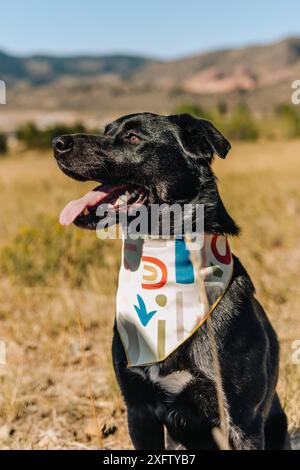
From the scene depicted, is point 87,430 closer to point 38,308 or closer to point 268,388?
point 268,388

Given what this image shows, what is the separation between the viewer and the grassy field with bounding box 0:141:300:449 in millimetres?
3568

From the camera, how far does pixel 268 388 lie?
2695 millimetres

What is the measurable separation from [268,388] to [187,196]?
1.04 meters

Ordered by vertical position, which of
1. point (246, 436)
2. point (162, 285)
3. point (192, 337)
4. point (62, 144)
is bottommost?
point (246, 436)

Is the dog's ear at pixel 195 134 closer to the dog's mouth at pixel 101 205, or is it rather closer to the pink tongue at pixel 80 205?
the dog's mouth at pixel 101 205

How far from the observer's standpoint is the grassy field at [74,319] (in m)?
3.57

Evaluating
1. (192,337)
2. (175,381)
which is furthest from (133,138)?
(175,381)

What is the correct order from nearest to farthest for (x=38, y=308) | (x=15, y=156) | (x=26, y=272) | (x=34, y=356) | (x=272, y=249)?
(x=34, y=356), (x=38, y=308), (x=26, y=272), (x=272, y=249), (x=15, y=156)

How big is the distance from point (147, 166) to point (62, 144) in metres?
0.46

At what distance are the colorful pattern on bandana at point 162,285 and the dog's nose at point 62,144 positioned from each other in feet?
1.90

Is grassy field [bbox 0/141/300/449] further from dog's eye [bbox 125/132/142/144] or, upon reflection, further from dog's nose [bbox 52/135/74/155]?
dog's eye [bbox 125/132/142/144]

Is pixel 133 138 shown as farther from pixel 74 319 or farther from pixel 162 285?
pixel 74 319

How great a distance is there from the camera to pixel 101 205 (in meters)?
2.78

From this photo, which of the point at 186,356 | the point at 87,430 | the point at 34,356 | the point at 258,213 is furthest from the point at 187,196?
the point at 258,213
